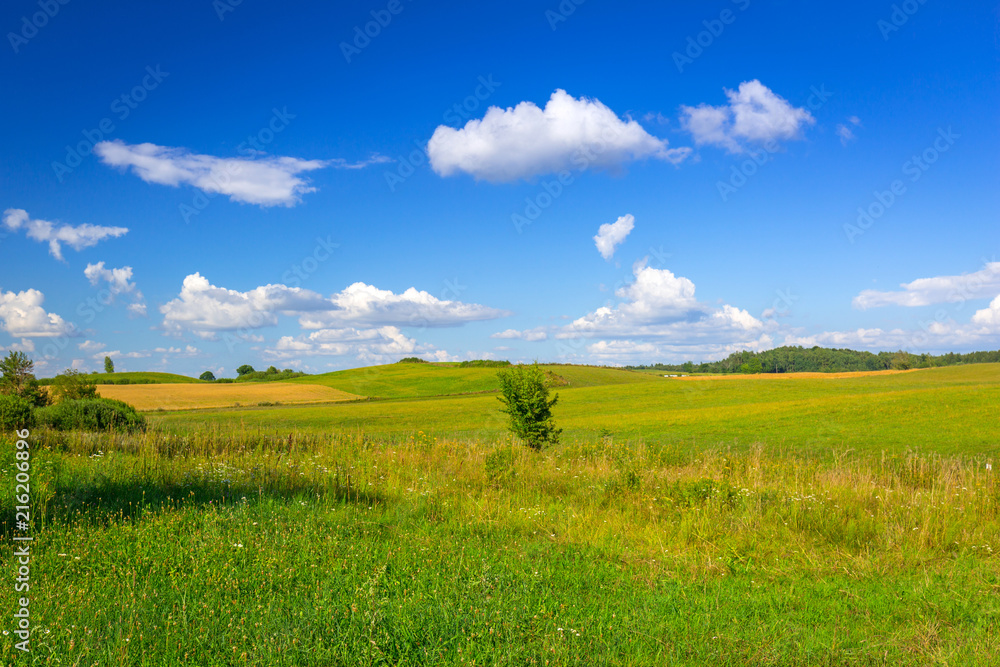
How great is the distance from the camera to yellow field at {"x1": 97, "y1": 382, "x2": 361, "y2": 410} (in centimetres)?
6466

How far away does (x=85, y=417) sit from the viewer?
66.1 ft

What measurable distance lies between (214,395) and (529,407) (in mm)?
66054

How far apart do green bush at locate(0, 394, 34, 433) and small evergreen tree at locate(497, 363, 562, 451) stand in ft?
49.0

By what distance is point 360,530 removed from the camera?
7.10 meters

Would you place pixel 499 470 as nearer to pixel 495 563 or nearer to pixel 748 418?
pixel 495 563

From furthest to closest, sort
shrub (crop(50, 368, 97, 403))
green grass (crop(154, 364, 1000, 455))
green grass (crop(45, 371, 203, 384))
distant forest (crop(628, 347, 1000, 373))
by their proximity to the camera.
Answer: distant forest (crop(628, 347, 1000, 373))
green grass (crop(45, 371, 203, 384))
shrub (crop(50, 368, 97, 403))
green grass (crop(154, 364, 1000, 455))

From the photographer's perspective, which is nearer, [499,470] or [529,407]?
[499,470]

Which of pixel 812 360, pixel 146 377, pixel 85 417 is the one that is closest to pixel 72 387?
pixel 85 417

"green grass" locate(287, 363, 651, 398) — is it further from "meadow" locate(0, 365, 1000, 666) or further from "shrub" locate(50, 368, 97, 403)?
"meadow" locate(0, 365, 1000, 666)

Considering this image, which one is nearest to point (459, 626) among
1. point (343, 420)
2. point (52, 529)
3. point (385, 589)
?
point (385, 589)

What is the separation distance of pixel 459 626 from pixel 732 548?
13.9 feet

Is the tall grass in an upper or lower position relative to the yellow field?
upper
